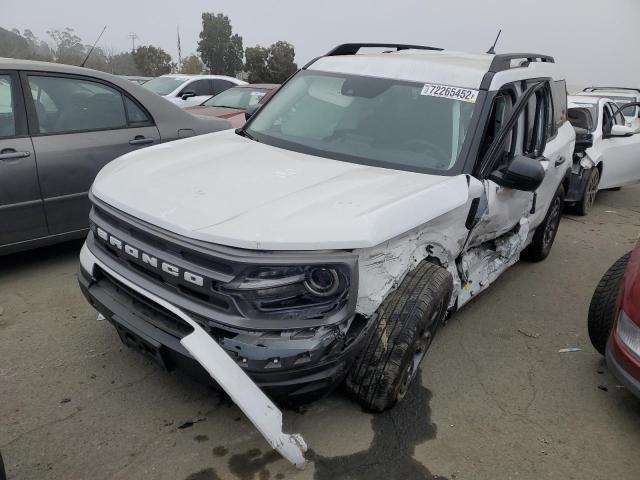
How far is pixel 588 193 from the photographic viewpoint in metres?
7.12

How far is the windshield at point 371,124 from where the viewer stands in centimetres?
314

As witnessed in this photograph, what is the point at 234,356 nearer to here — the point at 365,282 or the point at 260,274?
the point at 260,274

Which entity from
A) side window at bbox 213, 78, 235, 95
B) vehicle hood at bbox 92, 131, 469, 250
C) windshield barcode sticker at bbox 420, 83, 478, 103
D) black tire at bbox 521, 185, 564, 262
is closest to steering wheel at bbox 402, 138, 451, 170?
vehicle hood at bbox 92, 131, 469, 250

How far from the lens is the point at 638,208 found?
798cm

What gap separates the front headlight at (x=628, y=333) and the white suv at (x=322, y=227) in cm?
87

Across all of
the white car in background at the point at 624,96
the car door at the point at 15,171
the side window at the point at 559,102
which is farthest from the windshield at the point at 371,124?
the white car in background at the point at 624,96

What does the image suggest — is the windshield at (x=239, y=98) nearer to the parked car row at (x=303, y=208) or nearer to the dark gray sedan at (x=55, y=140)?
the parked car row at (x=303, y=208)

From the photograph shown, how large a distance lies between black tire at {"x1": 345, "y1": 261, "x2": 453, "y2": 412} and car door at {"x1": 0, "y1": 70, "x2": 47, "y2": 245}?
279cm

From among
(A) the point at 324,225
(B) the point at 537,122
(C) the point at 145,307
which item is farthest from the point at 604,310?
(C) the point at 145,307

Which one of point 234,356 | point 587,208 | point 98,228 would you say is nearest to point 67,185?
point 98,228

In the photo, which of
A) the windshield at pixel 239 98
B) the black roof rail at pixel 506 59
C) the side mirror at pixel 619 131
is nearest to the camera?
the black roof rail at pixel 506 59

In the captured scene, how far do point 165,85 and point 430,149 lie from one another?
364 inches

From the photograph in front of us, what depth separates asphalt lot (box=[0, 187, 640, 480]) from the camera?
2.43 meters

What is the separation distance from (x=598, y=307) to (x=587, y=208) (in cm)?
448
